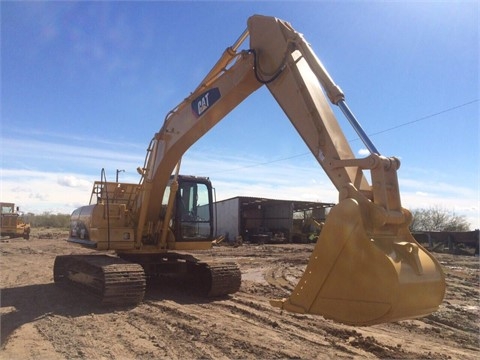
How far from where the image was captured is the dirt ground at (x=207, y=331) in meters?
5.78

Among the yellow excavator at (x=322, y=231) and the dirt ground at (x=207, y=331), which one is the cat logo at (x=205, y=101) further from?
the dirt ground at (x=207, y=331)

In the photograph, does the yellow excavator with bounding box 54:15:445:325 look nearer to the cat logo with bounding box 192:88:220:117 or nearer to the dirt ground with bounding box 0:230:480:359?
the cat logo with bounding box 192:88:220:117

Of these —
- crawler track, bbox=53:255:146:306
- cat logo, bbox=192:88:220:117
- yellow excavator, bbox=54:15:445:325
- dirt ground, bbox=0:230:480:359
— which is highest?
cat logo, bbox=192:88:220:117

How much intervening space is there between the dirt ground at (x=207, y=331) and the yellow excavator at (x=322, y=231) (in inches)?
27.5

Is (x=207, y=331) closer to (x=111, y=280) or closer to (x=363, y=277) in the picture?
(x=111, y=280)

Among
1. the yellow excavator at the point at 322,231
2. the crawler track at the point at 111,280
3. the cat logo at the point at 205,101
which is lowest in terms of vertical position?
the crawler track at the point at 111,280

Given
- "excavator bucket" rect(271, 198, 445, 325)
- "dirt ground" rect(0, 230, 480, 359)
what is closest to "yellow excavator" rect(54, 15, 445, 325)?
"excavator bucket" rect(271, 198, 445, 325)

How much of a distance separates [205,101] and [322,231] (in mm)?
4370

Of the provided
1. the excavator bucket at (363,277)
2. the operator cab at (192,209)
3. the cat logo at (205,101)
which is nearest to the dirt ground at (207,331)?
the excavator bucket at (363,277)

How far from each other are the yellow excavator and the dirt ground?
0.70 metres

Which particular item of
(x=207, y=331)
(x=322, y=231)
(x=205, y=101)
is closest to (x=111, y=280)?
(x=207, y=331)

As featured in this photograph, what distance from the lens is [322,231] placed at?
496cm

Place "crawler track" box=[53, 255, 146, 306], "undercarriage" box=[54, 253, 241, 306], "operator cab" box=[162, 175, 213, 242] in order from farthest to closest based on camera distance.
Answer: "operator cab" box=[162, 175, 213, 242]
"undercarriage" box=[54, 253, 241, 306]
"crawler track" box=[53, 255, 146, 306]

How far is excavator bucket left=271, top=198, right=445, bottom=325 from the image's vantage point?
4301 millimetres
